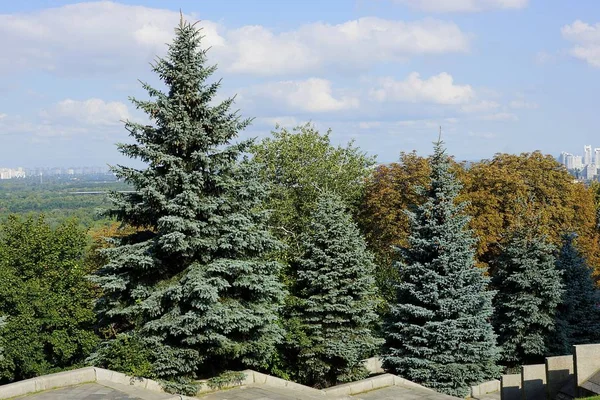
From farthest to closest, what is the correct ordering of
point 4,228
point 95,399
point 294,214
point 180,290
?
1. point 294,214
2. point 4,228
3. point 180,290
4. point 95,399

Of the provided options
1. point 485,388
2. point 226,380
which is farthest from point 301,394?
point 485,388

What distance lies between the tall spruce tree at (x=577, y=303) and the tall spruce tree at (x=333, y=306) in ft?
23.5

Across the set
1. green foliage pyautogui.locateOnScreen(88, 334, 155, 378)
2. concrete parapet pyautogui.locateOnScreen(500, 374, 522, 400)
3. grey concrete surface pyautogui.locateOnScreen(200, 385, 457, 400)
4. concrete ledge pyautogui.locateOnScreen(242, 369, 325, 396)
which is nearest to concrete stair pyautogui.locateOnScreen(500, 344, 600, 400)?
concrete parapet pyautogui.locateOnScreen(500, 374, 522, 400)

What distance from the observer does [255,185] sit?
55.2 feet

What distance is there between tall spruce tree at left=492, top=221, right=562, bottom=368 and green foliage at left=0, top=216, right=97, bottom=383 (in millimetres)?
13466

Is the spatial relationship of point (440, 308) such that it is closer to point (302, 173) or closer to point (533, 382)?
point (533, 382)

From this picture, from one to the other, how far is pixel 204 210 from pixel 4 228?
36.8ft

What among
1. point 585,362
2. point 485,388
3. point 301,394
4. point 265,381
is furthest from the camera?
point 485,388

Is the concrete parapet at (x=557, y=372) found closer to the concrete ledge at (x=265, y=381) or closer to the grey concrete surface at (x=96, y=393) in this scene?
the concrete ledge at (x=265, y=381)

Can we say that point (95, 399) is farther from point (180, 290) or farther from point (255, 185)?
point (255, 185)

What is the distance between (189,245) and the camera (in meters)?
15.9

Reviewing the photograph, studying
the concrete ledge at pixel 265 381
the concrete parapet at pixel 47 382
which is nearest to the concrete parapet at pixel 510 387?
the concrete ledge at pixel 265 381

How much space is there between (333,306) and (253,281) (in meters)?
4.08

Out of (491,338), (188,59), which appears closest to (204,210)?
(188,59)
